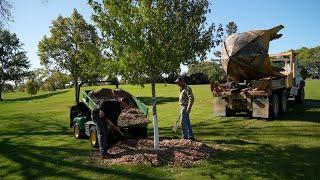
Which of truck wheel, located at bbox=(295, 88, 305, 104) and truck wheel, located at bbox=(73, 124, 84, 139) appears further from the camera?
truck wheel, located at bbox=(295, 88, 305, 104)

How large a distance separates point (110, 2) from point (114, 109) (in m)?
3.23

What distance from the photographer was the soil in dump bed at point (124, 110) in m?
13.9

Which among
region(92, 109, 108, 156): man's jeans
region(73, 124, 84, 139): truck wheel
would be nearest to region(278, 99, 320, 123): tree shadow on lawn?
region(73, 124, 84, 139): truck wheel

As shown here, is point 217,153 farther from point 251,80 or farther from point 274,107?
point 251,80

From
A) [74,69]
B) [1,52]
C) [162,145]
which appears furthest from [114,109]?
[1,52]

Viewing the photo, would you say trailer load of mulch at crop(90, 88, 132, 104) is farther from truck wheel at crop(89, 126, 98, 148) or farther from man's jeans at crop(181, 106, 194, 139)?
man's jeans at crop(181, 106, 194, 139)

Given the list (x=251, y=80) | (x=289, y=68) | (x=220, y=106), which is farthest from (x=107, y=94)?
(x=289, y=68)

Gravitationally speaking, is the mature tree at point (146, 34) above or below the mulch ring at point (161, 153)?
above

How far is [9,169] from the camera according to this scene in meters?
11.4

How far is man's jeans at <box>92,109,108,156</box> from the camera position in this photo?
38.6ft

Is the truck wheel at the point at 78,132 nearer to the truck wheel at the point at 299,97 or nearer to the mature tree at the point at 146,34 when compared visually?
the mature tree at the point at 146,34

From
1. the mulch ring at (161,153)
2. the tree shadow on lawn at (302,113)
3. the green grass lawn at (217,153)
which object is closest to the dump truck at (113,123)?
the green grass lawn at (217,153)

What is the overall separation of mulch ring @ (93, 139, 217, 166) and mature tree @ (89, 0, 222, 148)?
1.79 ft

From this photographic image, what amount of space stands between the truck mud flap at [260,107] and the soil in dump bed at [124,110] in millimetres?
5791
